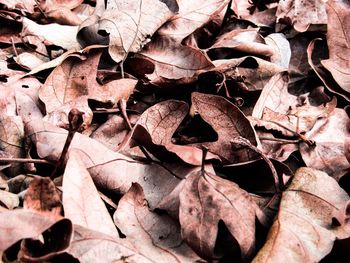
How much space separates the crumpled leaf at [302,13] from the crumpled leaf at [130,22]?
1.55 ft

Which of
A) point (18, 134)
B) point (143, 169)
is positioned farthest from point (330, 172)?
point (18, 134)

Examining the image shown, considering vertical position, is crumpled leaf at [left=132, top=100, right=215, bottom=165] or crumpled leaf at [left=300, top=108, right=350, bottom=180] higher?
crumpled leaf at [left=132, top=100, right=215, bottom=165]

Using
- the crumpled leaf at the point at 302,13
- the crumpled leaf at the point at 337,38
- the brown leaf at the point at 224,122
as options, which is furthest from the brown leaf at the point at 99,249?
the crumpled leaf at the point at 302,13

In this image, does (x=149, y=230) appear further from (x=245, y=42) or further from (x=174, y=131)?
(x=245, y=42)

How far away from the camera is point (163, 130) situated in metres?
1.68

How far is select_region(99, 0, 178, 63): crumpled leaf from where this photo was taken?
195cm

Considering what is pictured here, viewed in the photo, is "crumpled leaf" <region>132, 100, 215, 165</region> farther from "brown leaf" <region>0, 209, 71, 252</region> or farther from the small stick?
"brown leaf" <region>0, 209, 71, 252</region>

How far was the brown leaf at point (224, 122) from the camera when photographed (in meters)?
1.63

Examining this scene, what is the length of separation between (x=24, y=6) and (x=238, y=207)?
1.36 meters

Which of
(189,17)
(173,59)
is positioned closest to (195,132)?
(173,59)

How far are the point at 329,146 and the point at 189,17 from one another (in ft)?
2.39

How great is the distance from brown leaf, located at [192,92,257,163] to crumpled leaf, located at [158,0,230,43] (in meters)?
0.41

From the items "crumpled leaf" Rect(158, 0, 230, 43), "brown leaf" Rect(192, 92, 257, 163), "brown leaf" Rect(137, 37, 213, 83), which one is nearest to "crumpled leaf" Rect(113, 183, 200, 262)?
"brown leaf" Rect(192, 92, 257, 163)

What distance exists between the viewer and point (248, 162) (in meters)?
1.59
